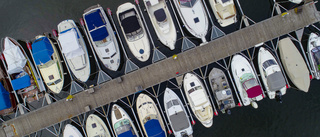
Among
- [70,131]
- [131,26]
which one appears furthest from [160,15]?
[70,131]

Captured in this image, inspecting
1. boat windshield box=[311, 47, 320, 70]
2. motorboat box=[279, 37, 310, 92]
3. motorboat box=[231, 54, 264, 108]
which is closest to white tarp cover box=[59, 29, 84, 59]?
motorboat box=[231, 54, 264, 108]

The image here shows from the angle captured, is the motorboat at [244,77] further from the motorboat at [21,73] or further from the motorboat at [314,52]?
the motorboat at [21,73]

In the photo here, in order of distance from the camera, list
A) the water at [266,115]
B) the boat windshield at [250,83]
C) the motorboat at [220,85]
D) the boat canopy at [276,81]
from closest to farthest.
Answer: the boat canopy at [276,81] → the boat windshield at [250,83] → the motorboat at [220,85] → the water at [266,115]

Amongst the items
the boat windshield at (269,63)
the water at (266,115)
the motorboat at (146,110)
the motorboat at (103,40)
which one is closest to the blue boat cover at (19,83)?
the motorboat at (103,40)

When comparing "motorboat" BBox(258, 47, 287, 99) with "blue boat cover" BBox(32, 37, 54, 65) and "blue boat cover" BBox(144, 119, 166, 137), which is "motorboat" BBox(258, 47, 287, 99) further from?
"blue boat cover" BBox(32, 37, 54, 65)

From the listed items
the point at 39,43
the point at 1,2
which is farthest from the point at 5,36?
the point at 39,43

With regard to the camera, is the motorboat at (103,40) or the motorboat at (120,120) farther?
the motorboat at (120,120)
